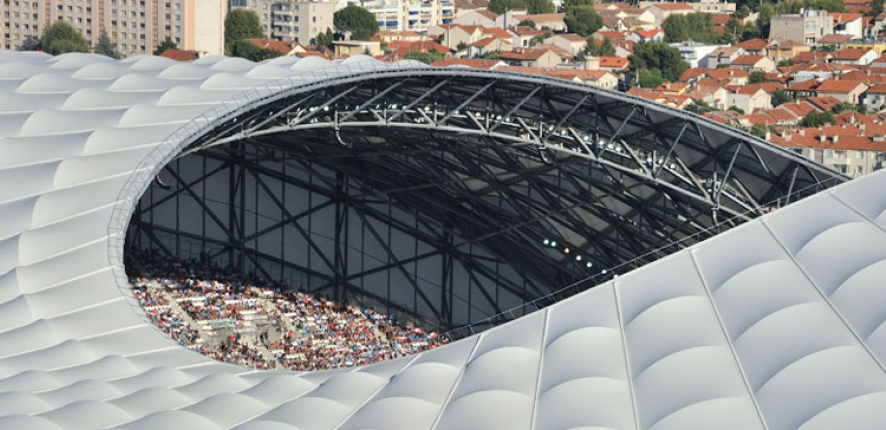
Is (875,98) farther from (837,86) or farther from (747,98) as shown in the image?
(747,98)

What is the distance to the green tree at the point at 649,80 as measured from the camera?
14675 cm

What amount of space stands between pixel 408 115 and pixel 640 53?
403 feet

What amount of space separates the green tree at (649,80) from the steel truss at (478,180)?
93405 millimetres

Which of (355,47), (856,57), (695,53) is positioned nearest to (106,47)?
(355,47)

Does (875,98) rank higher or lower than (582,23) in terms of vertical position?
lower

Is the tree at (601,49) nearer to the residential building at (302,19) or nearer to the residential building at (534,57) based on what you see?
the residential building at (534,57)

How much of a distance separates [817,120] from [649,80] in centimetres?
2922

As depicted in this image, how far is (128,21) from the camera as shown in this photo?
163 meters

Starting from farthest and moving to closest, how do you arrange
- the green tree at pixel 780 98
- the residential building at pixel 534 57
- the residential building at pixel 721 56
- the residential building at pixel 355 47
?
1. the residential building at pixel 355 47
2. the residential building at pixel 721 56
3. the residential building at pixel 534 57
4. the green tree at pixel 780 98

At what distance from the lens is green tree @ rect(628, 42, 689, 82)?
540 ft

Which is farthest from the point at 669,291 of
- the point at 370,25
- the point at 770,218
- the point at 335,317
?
the point at 370,25

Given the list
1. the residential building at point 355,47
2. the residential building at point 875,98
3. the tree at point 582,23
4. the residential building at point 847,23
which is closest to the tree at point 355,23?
the residential building at point 355,47

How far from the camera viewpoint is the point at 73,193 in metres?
36.7

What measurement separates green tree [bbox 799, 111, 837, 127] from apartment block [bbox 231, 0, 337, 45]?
81.4 metres
